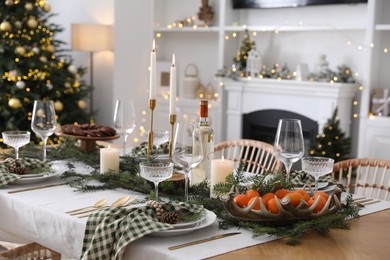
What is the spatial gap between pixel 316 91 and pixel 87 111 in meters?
2.40

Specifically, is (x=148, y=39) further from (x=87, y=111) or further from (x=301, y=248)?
(x=301, y=248)

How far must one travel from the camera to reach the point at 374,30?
463 cm

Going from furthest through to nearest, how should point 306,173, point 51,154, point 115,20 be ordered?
1. point 115,20
2. point 51,154
3. point 306,173

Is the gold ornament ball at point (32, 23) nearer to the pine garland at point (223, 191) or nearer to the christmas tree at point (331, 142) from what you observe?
the christmas tree at point (331, 142)

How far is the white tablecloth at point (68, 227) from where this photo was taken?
5.65ft

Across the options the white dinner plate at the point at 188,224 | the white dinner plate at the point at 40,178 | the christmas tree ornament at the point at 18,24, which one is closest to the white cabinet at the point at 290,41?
the christmas tree ornament at the point at 18,24

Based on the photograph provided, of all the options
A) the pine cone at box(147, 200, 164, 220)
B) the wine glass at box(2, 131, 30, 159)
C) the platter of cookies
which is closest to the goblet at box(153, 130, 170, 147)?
the platter of cookies

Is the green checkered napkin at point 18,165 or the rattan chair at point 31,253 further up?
the green checkered napkin at point 18,165

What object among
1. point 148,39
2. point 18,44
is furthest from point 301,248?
point 148,39

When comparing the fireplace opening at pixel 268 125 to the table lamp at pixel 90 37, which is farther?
the table lamp at pixel 90 37

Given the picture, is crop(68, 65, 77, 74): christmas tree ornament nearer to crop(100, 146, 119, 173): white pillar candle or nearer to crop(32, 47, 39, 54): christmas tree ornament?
crop(32, 47, 39, 54): christmas tree ornament

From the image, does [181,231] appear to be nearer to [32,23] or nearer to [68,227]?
[68,227]

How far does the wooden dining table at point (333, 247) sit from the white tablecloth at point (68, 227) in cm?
5

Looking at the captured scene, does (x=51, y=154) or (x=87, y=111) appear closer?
(x=51, y=154)
